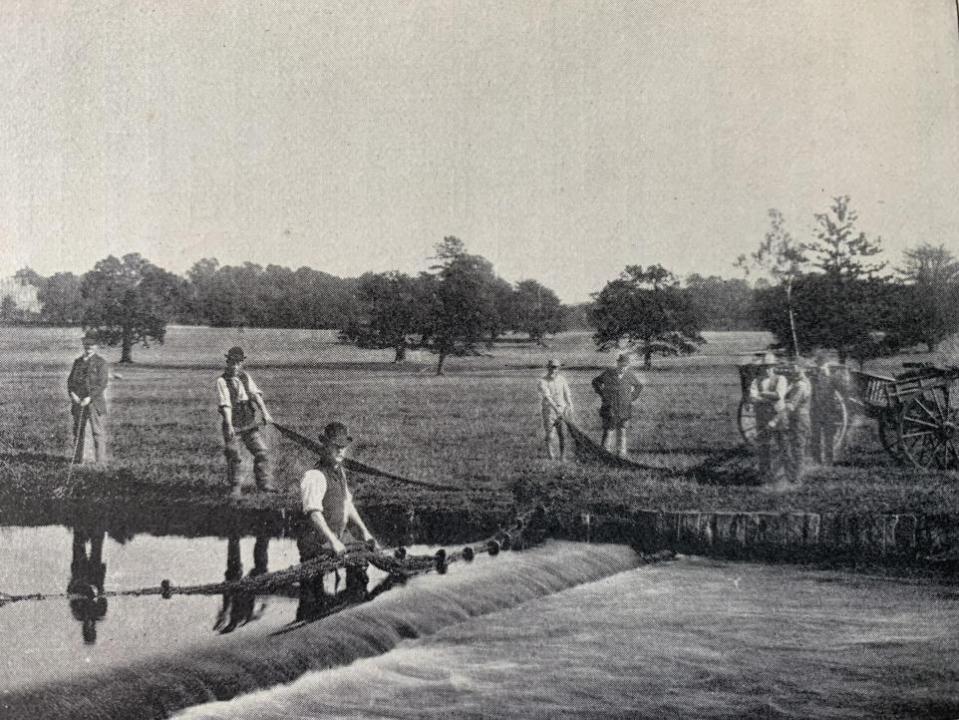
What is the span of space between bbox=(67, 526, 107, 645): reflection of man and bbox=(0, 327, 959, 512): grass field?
0.66ft

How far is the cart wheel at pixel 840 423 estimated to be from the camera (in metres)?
5.33

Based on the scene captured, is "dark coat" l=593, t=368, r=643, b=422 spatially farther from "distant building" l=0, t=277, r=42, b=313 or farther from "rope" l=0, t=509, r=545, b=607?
"distant building" l=0, t=277, r=42, b=313

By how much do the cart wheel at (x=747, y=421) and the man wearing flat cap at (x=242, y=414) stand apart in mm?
2314

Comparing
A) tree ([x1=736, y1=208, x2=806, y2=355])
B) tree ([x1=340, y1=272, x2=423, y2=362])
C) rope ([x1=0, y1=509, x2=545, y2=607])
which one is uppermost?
tree ([x1=736, y1=208, x2=806, y2=355])

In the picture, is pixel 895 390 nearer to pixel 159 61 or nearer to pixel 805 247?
pixel 805 247

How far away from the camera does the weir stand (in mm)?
3303

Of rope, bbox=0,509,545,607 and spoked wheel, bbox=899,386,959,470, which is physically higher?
spoked wheel, bbox=899,386,959,470

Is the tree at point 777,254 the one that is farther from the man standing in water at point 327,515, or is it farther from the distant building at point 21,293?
the distant building at point 21,293

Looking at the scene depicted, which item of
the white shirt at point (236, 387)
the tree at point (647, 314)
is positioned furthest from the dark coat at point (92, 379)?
the tree at point (647, 314)

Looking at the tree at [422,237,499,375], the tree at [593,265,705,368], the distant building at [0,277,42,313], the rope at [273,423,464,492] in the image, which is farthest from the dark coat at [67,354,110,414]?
the tree at [593,265,705,368]

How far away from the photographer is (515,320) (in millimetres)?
4891

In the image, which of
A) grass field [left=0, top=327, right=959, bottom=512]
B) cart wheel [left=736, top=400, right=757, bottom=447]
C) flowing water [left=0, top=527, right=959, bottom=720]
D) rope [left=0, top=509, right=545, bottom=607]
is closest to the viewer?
Result: flowing water [left=0, top=527, right=959, bottom=720]

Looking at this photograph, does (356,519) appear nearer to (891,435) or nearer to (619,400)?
(619,400)

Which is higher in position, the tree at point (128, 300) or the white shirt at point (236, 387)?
→ the tree at point (128, 300)
